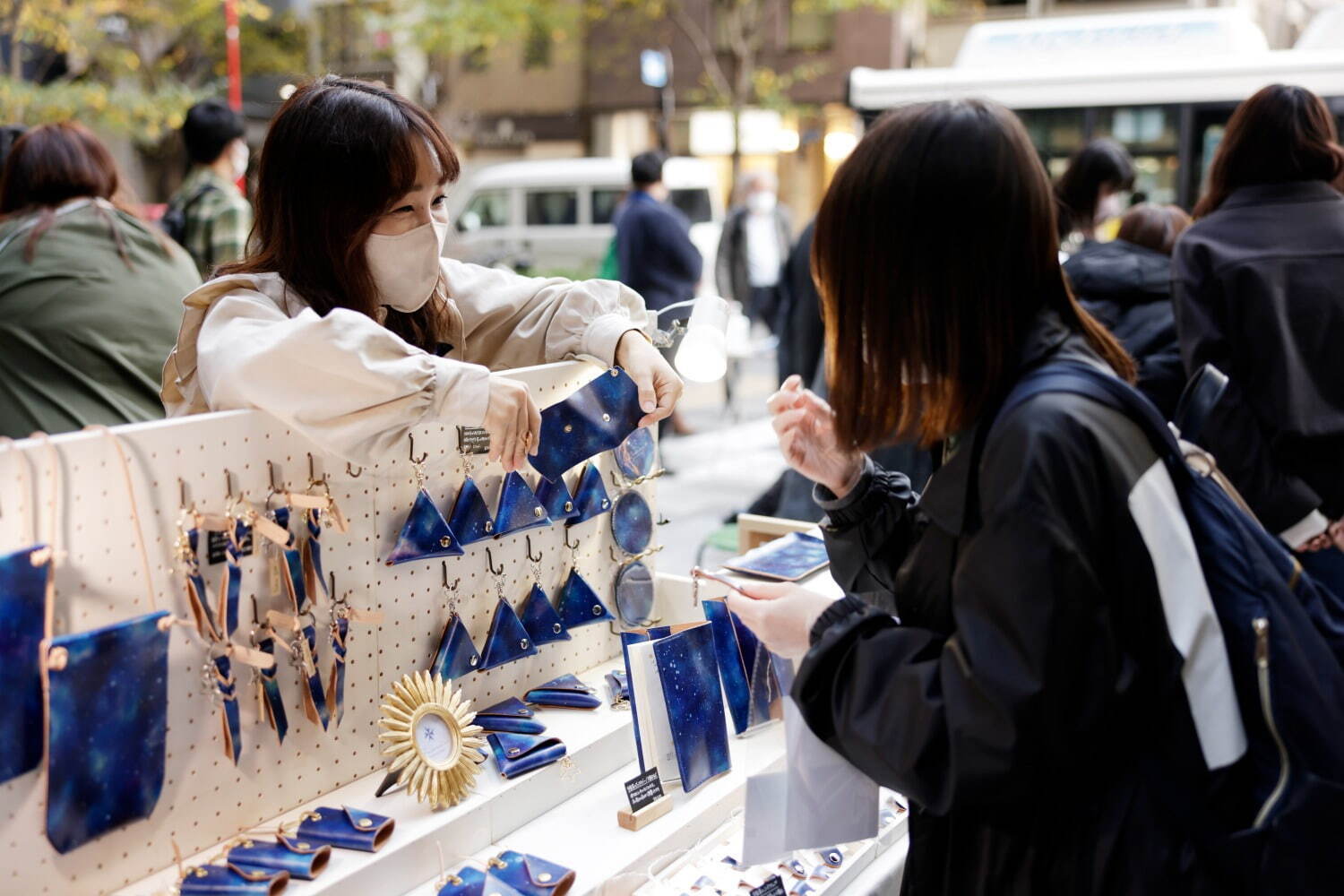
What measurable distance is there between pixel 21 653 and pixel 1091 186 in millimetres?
4076

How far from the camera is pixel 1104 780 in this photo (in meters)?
1.29

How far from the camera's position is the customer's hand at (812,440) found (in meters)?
1.69

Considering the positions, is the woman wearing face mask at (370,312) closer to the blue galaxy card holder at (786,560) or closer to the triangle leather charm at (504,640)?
the triangle leather charm at (504,640)

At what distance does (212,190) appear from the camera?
14.4ft

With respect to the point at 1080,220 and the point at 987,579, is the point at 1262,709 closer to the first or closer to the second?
the point at 987,579

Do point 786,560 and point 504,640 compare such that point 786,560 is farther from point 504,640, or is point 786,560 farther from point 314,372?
point 314,372

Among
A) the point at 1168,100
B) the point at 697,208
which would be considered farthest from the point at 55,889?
the point at 697,208

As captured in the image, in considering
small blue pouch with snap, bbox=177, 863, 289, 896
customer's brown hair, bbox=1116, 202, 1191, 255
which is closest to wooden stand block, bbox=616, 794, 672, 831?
small blue pouch with snap, bbox=177, 863, 289, 896

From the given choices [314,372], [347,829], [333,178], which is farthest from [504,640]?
[333,178]

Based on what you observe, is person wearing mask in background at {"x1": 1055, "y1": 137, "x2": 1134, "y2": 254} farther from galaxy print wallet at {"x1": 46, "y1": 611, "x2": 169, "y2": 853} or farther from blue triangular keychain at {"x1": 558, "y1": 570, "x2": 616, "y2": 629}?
galaxy print wallet at {"x1": 46, "y1": 611, "x2": 169, "y2": 853}

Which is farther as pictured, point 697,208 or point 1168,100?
point 697,208

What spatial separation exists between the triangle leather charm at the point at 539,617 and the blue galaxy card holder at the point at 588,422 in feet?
0.73

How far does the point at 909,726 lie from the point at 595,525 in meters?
1.15

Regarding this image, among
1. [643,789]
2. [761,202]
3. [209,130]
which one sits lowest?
[643,789]
